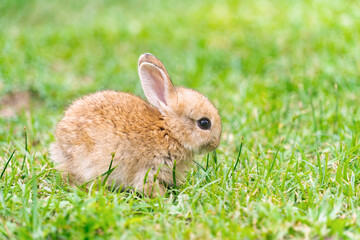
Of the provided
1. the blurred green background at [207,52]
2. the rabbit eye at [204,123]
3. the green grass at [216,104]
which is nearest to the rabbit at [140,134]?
the rabbit eye at [204,123]

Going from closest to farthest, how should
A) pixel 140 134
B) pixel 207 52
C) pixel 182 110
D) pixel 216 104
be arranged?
pixel 140 134
pixel 182 110
pixel 216 104
pixel 207 52

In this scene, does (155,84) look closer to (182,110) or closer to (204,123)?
(182,110)

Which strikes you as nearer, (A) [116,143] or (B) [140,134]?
(A) [116,143]

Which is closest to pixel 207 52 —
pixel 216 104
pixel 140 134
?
pixel 216 104

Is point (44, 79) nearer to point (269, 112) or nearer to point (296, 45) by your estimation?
point (269, 112)

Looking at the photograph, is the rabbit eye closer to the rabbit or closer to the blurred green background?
the rabbit

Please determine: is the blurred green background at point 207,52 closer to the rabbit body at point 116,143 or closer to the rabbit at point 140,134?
the rabbit at point 140,134
